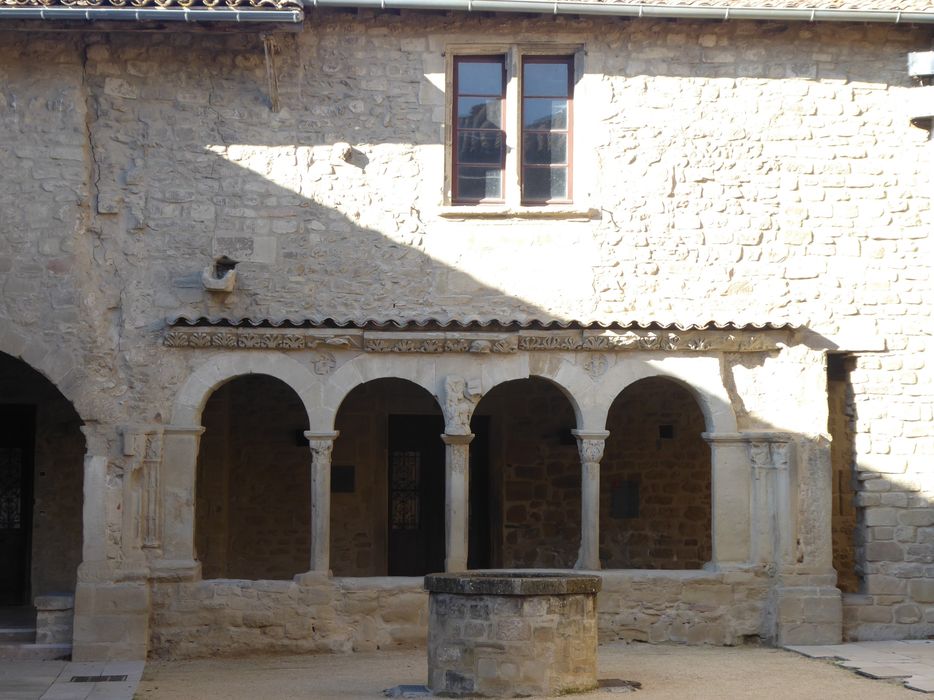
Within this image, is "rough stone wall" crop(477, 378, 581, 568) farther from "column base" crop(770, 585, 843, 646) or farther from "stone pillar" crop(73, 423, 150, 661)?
"stone pillar" crop(73, 423, 150, 661)

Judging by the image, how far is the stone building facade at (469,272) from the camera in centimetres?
996

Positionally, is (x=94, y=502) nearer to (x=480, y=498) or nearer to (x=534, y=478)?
(x=480, y=498)

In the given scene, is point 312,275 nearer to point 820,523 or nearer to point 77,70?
point 77,70

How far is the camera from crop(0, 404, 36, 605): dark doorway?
39.5 ft

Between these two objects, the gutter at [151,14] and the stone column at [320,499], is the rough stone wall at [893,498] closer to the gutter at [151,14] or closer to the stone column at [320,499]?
the stone column at [320,499]

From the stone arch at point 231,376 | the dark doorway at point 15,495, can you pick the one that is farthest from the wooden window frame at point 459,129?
the dark doorway at point 15,495

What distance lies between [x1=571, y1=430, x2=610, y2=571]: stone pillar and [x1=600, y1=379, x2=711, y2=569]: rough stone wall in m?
2.43

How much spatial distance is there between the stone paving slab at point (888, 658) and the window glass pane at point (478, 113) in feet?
16.0

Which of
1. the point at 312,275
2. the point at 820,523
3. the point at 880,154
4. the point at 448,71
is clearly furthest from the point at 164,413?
the point at 880,154

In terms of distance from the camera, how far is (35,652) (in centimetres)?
973

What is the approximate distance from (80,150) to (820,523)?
659cm

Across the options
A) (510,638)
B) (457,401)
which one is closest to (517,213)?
(457,401)

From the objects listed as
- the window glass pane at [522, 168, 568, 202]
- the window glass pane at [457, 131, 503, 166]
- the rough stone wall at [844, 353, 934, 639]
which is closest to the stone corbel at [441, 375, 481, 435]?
the window glass pane at [522, 168, 568, 202]

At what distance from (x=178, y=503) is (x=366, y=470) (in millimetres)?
3072
